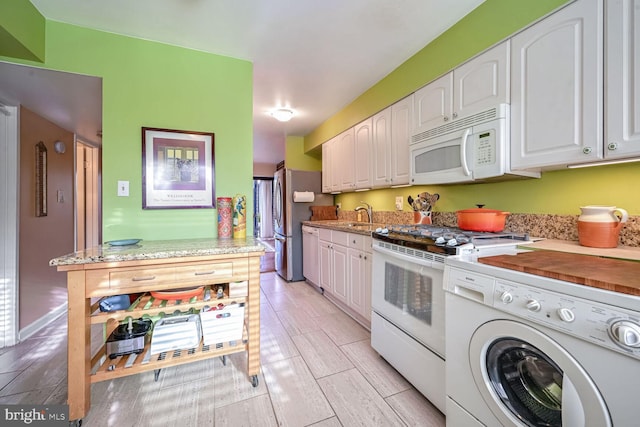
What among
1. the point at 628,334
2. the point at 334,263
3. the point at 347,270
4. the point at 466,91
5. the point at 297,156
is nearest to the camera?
the point at 628,334

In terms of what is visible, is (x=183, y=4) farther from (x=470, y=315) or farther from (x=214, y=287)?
(x=470, y=315)

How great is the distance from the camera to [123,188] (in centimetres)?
182

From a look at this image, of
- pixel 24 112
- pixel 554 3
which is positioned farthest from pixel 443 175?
pixel 24 112

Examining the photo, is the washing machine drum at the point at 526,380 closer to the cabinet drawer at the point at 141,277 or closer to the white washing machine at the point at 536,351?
the white washing machine at the point at 536,351

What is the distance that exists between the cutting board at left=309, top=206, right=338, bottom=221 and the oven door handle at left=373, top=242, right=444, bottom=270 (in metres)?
2.11

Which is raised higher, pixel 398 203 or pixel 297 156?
pixel 297 156

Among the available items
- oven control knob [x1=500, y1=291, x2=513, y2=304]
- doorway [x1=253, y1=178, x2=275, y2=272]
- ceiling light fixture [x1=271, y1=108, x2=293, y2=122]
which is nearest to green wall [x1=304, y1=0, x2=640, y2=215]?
oven control knob [x1=500, y1=291, x2=513, y2=304]

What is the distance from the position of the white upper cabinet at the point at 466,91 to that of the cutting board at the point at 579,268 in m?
0.96

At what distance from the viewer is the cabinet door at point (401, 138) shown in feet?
7.42

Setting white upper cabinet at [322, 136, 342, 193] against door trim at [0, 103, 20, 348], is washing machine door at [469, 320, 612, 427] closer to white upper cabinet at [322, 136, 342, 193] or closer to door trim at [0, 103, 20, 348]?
white upper cabinet at [322, 136, 342, 193]

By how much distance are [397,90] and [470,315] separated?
6.86ft

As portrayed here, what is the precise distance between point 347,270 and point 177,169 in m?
1.82

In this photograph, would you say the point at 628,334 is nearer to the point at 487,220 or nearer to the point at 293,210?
the point at 487,220

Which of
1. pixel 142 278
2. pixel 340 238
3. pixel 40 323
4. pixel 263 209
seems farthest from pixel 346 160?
pixel 263 209
